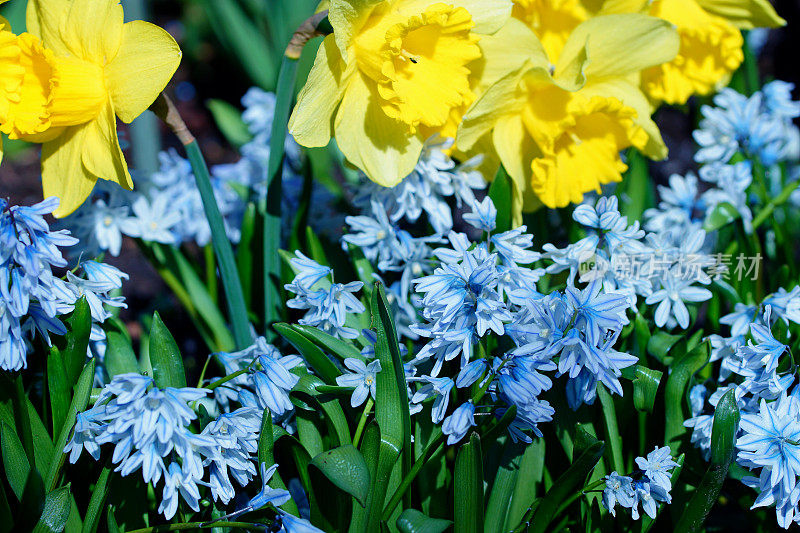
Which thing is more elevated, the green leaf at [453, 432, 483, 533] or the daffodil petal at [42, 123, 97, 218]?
the daffodil petal at [42, 123, 97, 218]

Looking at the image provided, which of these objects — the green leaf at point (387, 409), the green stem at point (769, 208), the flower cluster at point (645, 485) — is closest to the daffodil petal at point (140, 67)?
the green leaf at point (387, 409)

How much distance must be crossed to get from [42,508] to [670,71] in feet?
4.80

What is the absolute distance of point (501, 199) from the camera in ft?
4.10

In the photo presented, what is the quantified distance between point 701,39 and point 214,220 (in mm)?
1119

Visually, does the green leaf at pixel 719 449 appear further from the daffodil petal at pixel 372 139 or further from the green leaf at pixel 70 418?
the green leaf at pixel 70 418

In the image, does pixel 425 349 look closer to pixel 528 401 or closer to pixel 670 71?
pixel 528 401

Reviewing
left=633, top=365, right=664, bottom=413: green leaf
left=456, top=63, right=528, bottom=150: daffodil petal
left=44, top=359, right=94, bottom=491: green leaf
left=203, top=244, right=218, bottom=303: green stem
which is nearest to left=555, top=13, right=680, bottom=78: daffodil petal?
left=456, top=63, right=528, bottom=150: daffodil petal

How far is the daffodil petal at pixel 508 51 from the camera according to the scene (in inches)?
50.9

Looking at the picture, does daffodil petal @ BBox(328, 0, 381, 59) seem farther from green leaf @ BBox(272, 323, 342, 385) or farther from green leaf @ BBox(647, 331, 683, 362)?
green leaf @ BBox(647, 331, 683, 362)

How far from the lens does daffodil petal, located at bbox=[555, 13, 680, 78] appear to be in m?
1.30

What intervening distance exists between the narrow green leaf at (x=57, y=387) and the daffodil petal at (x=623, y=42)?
42.2 inches

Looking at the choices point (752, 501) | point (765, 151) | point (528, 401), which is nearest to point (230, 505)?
point (528, 401)

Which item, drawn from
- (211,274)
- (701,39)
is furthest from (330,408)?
(701,39)

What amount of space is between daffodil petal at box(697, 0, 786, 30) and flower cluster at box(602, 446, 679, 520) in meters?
1.01
